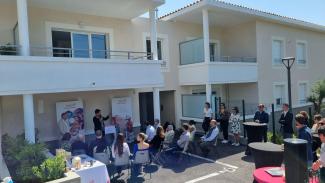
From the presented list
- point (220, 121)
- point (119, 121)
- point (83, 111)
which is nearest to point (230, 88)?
point (220, 121)

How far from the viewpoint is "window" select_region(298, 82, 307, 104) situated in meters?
18.5

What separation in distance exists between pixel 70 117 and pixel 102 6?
488 centimetres

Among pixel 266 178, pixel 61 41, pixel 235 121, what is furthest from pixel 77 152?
pixel 235 121

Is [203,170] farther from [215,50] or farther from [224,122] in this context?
[215,50]

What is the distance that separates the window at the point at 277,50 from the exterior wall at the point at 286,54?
0.99 feet

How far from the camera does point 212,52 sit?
54.1 ft

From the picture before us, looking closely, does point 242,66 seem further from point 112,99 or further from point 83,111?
point 83,111

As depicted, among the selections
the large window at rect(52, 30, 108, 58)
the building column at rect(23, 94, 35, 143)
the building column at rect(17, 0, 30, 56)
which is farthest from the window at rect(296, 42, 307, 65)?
the building column at rect(23, 94, 35, 143)

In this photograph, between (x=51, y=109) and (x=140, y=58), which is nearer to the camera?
(x=51, y=109)

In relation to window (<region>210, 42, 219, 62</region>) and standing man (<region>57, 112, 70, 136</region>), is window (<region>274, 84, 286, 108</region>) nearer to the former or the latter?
window (<region>210, 42, 219, 62</region>)

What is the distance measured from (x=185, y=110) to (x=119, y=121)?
13.6ft

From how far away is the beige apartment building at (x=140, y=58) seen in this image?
896 cm

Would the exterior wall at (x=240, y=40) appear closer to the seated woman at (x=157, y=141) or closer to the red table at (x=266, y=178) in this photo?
the seated woman at (x=157, y=141)

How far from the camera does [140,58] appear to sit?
1237 centimetres
